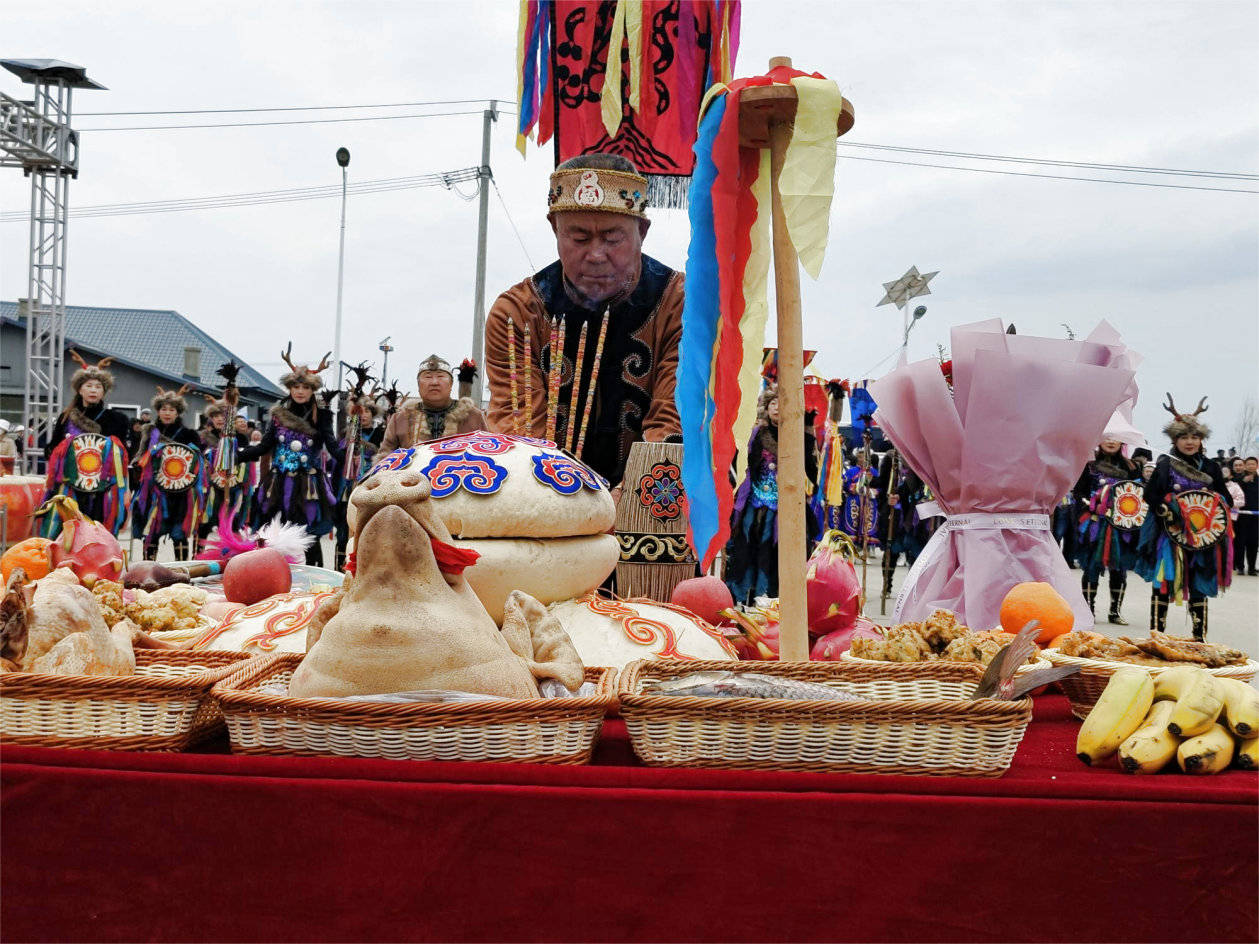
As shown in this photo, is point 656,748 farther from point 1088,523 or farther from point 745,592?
point 1088,523

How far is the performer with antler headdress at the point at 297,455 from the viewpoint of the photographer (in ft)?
27.6

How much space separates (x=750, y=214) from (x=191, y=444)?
8.73m

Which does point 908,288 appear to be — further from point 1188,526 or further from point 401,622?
point 401,622

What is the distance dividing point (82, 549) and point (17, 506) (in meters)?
5.88

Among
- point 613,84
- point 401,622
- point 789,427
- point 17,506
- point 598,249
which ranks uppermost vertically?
point 613,84

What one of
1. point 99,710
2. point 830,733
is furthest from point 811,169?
point 99,710

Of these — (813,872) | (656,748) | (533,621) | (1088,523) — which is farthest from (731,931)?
(1088,523)

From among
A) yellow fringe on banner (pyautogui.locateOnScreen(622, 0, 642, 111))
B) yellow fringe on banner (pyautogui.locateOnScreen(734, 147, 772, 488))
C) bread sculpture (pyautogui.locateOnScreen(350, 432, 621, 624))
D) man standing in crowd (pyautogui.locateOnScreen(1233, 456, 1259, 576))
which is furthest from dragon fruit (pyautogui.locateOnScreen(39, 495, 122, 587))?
man standing in crowd (pyautogui.locateOnScreen(1233, 456, 1259, 576))

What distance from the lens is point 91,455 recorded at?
8.42 m

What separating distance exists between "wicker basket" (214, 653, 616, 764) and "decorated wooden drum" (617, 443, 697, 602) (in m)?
1.88

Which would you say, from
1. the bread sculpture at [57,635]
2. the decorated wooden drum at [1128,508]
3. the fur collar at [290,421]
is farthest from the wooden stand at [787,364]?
the decorated wooden drum at [1128,508]

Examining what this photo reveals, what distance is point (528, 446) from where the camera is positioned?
2490 millimetres

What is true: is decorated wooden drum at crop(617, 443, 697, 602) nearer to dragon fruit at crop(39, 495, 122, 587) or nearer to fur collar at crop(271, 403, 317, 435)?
dragon fruit at crop(39, 495, 122, 587)

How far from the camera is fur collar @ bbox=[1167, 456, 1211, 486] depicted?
7.65 m
